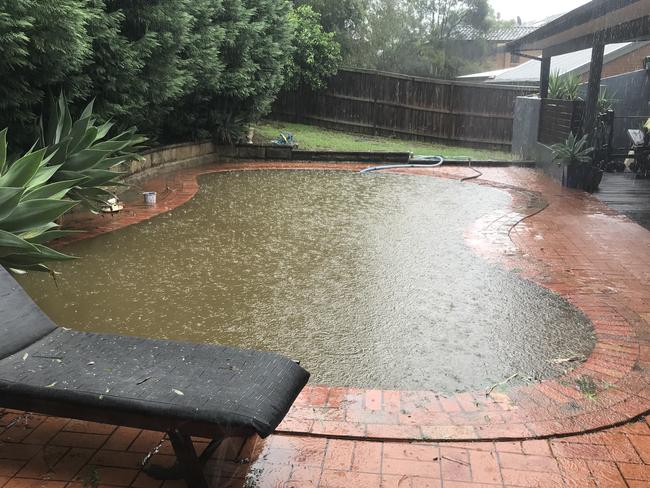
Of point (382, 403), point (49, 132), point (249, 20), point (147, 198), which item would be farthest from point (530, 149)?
point (382, 403)

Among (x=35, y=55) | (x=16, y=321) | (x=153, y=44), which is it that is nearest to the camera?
(x=16, y=321)

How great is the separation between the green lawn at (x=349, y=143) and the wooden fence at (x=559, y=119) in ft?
8.29

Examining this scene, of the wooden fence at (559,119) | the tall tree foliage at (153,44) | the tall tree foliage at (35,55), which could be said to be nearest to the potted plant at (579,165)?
the wooden fence at (559,119)

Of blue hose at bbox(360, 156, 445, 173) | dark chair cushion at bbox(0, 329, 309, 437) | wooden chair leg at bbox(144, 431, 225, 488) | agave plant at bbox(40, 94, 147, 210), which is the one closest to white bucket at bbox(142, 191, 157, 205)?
agave plant at bbox(40, 94, 147, 210)

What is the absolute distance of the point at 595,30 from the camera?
937cm

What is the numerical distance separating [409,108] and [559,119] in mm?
7441

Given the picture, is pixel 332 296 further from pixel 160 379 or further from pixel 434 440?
pixel 160 379

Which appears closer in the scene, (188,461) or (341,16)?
(188,461)

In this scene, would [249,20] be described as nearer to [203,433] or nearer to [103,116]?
[103,116]

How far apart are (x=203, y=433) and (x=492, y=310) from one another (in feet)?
9.50

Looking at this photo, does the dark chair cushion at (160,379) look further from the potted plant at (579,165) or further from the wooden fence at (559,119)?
the wooden fence at (559,119)

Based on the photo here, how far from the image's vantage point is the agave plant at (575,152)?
9695 mm

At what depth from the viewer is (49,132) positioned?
5949 mm

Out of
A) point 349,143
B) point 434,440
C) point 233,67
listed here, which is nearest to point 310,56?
point 349,143
